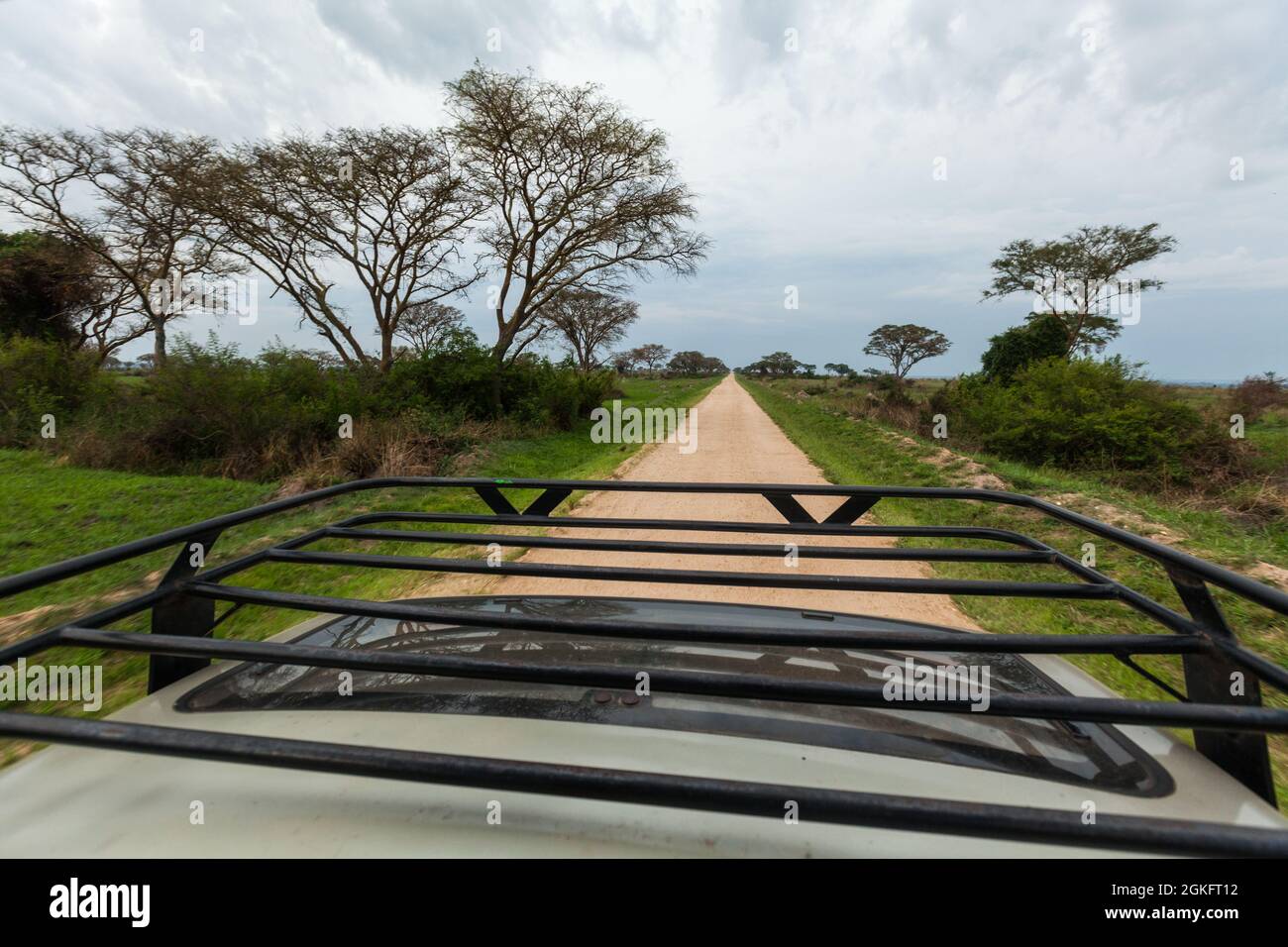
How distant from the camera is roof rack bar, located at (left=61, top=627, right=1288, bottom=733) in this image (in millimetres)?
891

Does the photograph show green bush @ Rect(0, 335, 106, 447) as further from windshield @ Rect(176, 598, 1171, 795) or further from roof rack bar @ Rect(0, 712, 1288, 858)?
roof rack bar @ Rect(0, 712, 1288, 858)

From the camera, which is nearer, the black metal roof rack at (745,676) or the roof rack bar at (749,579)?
the black metal roof rack at (745,676)

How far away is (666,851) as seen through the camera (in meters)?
0.95

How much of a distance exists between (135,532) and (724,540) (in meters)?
7.70

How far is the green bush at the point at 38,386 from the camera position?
12508mm

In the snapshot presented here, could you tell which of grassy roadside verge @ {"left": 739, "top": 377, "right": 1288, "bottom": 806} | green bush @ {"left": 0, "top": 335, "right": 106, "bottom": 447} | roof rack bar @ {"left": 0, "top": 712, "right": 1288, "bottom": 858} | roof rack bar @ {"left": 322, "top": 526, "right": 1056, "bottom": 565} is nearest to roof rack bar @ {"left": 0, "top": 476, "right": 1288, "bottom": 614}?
roof rack bar @ {"left": 322, "top": 526, "right": 1056, "bottom": 565}

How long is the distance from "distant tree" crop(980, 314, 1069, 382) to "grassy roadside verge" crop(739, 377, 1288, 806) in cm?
1246

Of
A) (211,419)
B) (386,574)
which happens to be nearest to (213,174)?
(211,419)

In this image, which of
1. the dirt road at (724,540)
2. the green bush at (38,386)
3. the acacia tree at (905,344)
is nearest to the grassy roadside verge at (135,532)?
the dirt road at (724,540)

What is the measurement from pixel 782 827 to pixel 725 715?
14.9 inches

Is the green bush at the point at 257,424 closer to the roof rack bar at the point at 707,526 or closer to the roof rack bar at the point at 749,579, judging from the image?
the roof rack bar at the point at 707,526

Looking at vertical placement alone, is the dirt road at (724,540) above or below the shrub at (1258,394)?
below

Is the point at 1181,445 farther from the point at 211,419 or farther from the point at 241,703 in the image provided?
the point at 211,419

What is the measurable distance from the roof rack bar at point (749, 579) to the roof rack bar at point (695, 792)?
0.79 metres
